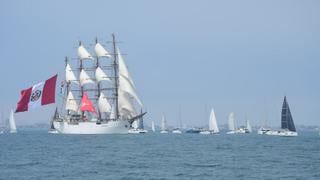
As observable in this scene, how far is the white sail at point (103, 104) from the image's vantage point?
147 m

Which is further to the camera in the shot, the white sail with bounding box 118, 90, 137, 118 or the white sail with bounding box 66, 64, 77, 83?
the white sail with bounding box 66, 64, 77, 83

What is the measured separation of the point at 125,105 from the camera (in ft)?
469

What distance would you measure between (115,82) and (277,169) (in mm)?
98338

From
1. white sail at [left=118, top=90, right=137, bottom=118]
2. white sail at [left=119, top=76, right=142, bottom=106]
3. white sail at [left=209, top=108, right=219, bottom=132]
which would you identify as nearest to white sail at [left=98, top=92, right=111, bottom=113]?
white sail at [left=118, top=90, right=137, bottom=118]

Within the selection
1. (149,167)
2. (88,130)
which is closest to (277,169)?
(149,167)


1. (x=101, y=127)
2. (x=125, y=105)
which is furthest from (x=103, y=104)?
(x=101, y=127)

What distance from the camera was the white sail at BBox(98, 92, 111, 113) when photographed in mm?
146875

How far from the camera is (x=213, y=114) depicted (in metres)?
177

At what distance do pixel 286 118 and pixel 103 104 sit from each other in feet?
127

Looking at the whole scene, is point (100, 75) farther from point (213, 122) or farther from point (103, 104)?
point (213, 122)

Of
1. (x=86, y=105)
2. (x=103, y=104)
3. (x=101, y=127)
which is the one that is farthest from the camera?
(x=103, y=104)

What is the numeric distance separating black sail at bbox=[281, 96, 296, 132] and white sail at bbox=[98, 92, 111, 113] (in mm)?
36592

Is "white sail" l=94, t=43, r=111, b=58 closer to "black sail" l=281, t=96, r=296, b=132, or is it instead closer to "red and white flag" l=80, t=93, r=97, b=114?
"red and white flag" l=80, t=93, r=97, b=114

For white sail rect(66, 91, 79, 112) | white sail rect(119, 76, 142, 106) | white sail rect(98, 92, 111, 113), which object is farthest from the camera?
white sail rect(66, 91, 79, 112)
